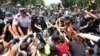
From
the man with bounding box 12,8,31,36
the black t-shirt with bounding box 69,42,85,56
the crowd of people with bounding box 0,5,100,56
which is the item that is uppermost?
the man with bounding box 12,8,31,36

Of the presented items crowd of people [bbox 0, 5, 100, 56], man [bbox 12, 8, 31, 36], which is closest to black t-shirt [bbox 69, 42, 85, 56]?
crowd of people [bbox 0, 5, 100, 56]

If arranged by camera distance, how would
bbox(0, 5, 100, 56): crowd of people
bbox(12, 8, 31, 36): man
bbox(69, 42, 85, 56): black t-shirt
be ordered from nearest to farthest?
1. bbox(69, 42, 85, 56): black t-shirt
2. bbox(0, 5, 100, 56): crowd of people
3. bbox(12, 8, 31, 36): man

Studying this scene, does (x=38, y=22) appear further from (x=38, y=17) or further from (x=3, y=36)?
(x=3, y=36)

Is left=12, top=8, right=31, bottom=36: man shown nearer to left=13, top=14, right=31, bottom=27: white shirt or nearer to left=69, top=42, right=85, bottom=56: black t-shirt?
left=13, top=14, right=31, bottom=27: white shirt

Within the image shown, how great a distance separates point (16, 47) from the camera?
9.99m

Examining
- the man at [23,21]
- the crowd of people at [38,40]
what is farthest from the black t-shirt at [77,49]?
the man at [23,21]

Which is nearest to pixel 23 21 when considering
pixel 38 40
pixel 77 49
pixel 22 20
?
pixel 22 20

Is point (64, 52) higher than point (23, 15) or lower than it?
lower

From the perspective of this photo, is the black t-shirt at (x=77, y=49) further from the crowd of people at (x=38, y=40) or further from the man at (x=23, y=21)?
the man at (x=23, y=21)

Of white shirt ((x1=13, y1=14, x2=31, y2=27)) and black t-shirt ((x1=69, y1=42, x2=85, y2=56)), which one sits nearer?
black t-shirt ((x1=69, y1=42, x2=85, y2=56))

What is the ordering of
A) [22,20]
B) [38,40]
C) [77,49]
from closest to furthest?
[77,49] → [38,40] → [22,20]

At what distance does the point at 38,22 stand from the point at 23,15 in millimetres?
1019

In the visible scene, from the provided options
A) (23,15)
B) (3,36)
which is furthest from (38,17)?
(3,36)

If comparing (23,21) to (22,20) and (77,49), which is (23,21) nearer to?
(22,20)
